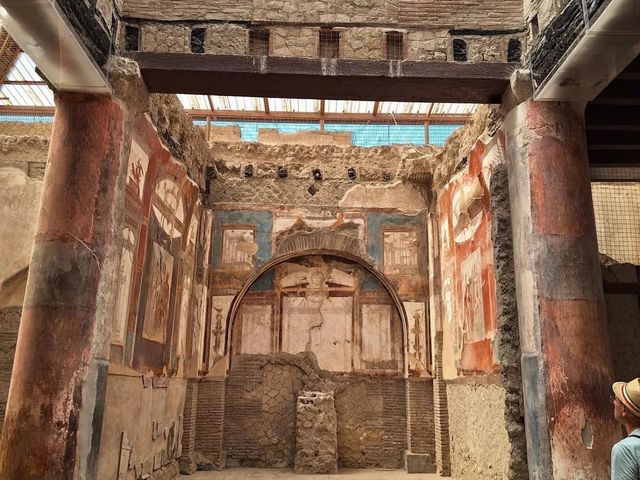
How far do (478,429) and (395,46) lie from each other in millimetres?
4150

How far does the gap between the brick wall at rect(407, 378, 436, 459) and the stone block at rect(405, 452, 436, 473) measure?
72mm

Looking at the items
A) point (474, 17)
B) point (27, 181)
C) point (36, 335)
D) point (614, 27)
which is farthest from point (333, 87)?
point (27, 181)

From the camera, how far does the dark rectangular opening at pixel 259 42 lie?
4.77 metres

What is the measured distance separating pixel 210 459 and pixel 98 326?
459 cm

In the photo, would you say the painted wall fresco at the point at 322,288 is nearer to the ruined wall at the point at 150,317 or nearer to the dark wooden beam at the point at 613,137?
the ruined wall at the point at 150,317

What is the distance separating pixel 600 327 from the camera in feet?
13.2

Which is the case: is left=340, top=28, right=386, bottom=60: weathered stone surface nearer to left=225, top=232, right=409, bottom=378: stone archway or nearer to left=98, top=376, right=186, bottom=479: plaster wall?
left=98, top=376, right=186, bottom=479: plaster wall

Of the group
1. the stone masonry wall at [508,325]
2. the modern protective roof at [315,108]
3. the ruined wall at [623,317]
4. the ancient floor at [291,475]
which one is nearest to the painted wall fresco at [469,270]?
the stone masonry wall at [508,325]

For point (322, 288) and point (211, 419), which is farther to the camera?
point (322, 288)

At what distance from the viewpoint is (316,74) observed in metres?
4.60

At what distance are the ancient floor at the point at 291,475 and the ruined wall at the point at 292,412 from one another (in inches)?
10.8

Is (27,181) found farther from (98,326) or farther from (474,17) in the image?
(474,17)

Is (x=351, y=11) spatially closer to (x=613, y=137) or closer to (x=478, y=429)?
(x=613, y=137)

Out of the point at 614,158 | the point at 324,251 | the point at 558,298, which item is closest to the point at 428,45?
the point at 558,298
